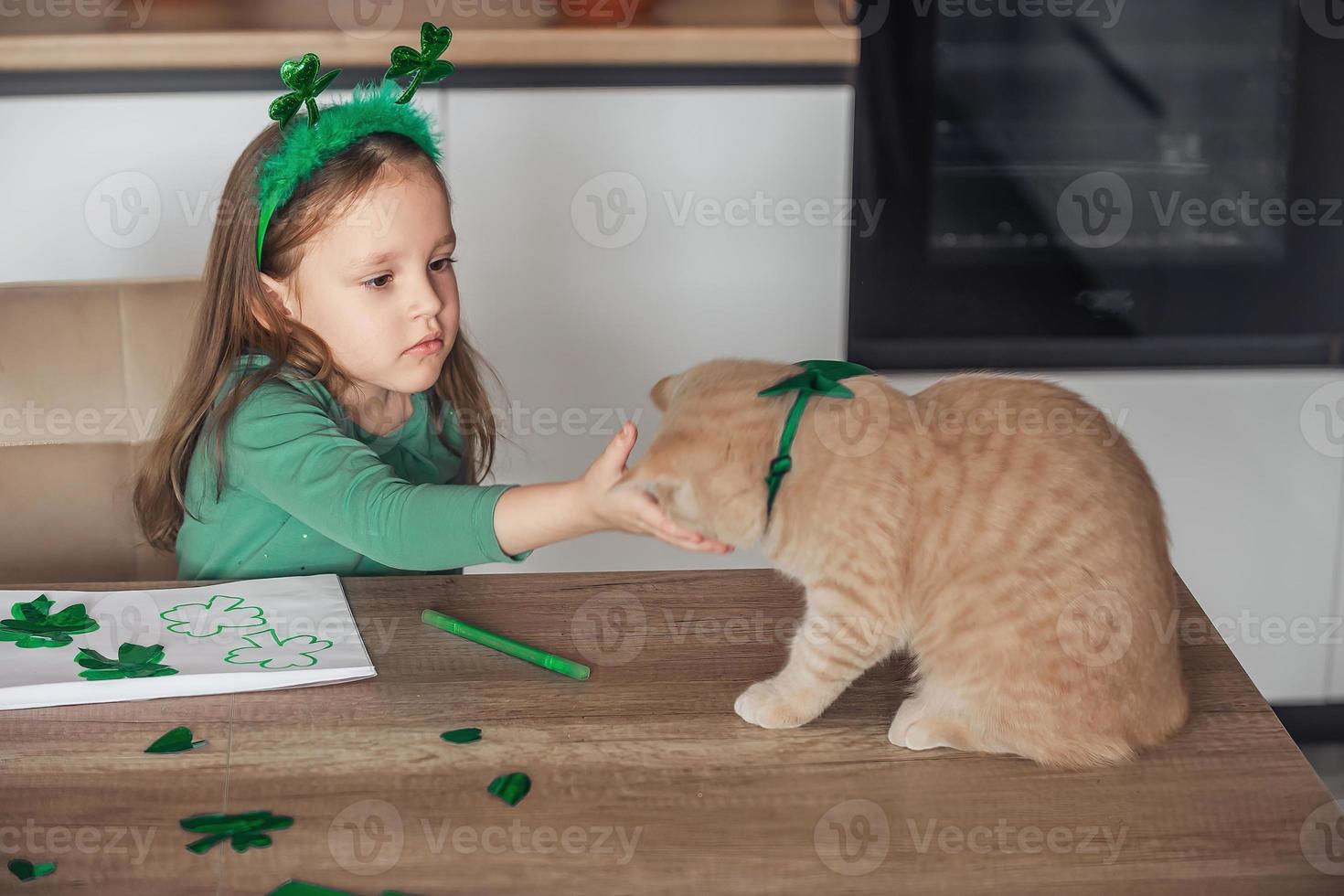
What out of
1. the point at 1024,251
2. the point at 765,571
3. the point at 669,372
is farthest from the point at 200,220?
the point at 1024,251

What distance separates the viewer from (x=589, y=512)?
103 centimetres

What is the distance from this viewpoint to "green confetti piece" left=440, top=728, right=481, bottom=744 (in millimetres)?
896

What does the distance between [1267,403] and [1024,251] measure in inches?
18.9

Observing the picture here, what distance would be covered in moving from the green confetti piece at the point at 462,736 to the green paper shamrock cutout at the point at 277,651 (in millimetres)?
152
